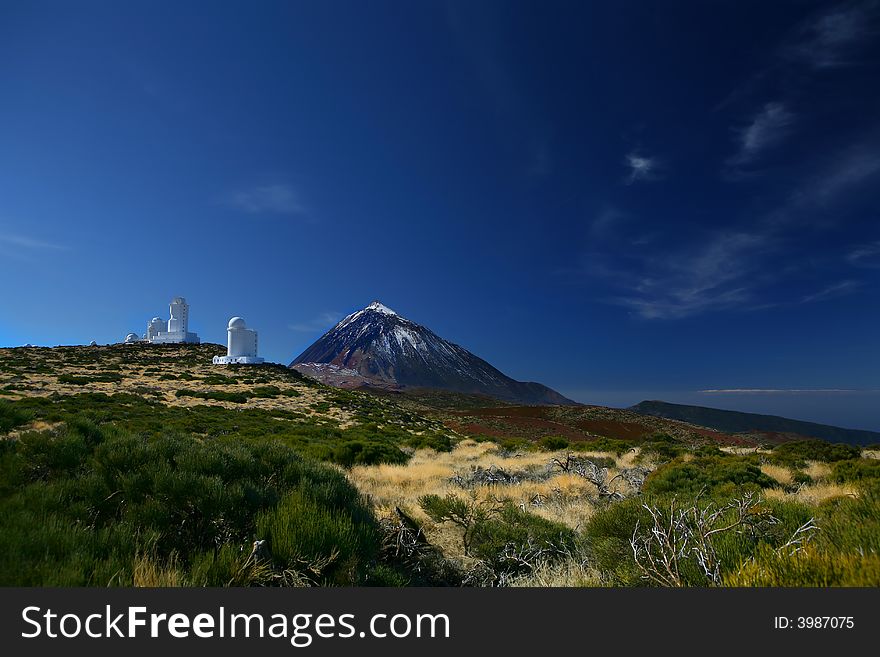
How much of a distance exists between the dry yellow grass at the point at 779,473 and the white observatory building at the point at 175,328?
81179 mm

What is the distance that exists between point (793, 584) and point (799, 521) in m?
2.15

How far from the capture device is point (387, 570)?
4.00 metres

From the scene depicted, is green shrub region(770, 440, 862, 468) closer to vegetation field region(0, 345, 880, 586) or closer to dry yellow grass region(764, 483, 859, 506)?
dry yellow grass region(764, 483, 859, 506)

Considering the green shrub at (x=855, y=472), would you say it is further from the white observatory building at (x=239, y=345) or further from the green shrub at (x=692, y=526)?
the white observatory building at (x=239, y=345)

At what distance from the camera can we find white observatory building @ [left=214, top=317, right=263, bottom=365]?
187 feet

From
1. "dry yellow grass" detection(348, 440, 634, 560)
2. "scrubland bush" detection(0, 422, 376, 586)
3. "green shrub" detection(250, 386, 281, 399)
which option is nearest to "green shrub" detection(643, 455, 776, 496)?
"dry yellow grass" detection(348, 440, 634, 560)

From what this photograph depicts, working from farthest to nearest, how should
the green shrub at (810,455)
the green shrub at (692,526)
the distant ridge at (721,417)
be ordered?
the distant ridge at (721,417), the green shrub at (810,455), the green shrub at (692,526)

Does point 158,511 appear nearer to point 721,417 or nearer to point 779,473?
point 779,473

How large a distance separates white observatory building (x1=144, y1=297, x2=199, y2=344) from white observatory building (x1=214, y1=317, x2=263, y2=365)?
18099 millimetres

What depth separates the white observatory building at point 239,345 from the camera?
5697 cm

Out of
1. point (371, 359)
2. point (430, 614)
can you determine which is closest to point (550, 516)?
point (430, 614)

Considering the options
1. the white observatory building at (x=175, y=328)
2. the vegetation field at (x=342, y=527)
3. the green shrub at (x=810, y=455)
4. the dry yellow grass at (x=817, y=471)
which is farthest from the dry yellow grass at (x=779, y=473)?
the white observatory building at (x=175, y=328)

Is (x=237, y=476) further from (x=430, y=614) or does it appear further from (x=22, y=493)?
(x=430, y=614)

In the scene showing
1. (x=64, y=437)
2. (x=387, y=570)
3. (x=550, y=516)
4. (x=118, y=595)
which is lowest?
(x=550, y=516)
